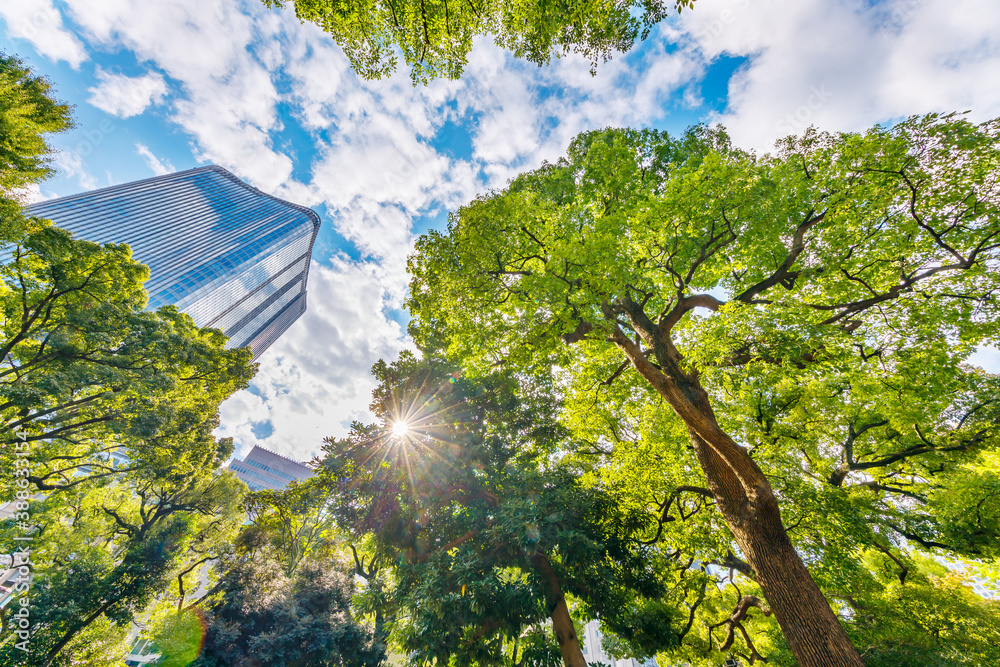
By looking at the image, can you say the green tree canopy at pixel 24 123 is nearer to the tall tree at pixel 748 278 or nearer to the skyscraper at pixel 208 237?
the tall tree at pixel 748 278

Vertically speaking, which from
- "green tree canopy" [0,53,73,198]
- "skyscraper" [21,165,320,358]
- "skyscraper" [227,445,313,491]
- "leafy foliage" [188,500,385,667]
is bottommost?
"leafy foliage" [188,500,385,667]

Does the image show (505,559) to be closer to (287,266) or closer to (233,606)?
(233,606)

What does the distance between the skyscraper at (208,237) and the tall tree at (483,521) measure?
63203 mm

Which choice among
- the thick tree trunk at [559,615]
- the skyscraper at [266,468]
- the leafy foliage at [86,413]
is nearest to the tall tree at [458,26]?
the leafy foliage at [86,413]

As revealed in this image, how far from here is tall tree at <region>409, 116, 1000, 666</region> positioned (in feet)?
19.2

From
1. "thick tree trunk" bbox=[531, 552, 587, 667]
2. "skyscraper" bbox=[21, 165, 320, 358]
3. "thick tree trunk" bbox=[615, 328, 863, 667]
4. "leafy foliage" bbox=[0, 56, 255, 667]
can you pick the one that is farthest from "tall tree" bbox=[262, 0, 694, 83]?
"skyscraper" bbox=[21, 165, 320, 358]

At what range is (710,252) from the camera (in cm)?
791

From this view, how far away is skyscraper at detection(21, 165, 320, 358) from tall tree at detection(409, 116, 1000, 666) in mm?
67753

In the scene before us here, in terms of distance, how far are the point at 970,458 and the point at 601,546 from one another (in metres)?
9.89

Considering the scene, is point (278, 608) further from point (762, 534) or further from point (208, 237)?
point (208, 237)
